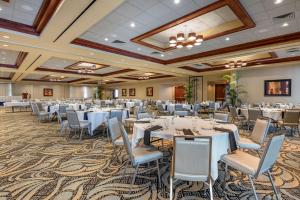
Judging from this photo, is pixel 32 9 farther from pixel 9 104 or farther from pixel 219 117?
pixel 9 104

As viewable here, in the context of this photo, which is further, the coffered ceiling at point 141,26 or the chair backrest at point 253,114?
the chair backrest at point 253,114

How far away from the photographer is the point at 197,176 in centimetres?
193

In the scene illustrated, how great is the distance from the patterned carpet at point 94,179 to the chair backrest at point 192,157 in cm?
61

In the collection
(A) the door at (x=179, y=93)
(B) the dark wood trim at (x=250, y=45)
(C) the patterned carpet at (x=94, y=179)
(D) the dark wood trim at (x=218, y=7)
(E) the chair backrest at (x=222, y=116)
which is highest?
(D) the dark wood trim at (x=218, y=7)

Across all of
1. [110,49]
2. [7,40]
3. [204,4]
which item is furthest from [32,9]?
[204,4]

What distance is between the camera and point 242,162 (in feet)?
7.45

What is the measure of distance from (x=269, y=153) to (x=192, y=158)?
0.90 metres

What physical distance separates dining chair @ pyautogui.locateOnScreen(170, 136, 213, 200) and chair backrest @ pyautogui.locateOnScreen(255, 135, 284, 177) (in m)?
0.62

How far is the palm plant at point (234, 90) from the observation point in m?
11.7

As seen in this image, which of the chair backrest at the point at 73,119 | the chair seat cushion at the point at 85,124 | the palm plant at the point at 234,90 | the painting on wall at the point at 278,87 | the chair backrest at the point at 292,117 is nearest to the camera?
the chair backrest at the point at 73,119

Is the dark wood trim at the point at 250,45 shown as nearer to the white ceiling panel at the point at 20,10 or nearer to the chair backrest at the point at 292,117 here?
the chair backrest at the point at 292,117

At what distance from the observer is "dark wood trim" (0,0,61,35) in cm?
401

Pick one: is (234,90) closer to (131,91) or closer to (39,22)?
(39,22)

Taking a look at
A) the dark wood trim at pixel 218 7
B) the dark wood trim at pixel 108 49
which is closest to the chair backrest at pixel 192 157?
the dark wood trim at pixel 218 7
